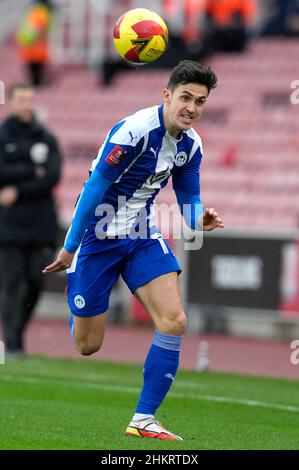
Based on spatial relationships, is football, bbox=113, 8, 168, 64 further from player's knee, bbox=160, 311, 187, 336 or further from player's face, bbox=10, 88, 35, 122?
player's face, bbox=10, 88, 35, 122

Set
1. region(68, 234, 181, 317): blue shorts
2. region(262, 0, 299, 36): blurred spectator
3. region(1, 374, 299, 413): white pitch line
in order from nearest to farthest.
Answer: region(68, 234, 181, 317): blue shorts → region(1, 374, 299, 413): white pitch line → region(262, 0, 299, 36): blurred spectator

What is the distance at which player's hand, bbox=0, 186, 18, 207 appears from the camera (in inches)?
513

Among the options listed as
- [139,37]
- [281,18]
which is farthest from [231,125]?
[139,37]

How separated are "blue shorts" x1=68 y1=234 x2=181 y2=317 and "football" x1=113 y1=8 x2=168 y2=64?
1349 millimetres

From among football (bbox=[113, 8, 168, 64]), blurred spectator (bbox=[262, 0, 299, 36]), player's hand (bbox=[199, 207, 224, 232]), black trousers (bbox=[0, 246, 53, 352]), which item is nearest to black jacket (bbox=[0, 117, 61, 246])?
black trousers (bbox=[0, 246, 53, 352])

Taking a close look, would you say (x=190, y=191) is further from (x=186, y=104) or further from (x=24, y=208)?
(x=24, y=208)

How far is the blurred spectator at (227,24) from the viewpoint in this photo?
22953 mm

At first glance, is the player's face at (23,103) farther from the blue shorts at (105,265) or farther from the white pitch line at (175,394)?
the blue shorts at (105,265)

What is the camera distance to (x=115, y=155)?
25.4ft

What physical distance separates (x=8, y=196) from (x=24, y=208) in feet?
0.77

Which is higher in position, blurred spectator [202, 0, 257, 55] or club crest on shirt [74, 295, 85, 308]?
blurred spectator [202, 0, 257, 55]

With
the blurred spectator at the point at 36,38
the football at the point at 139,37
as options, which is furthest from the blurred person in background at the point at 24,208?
the blurred spectator at the point at 36,38
